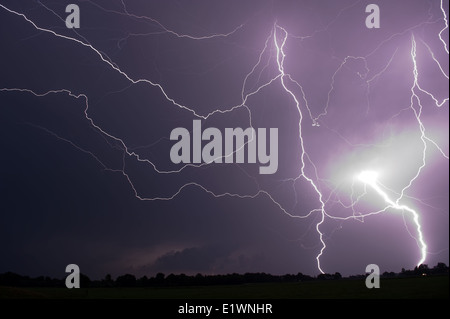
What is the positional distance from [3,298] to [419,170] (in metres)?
16.6

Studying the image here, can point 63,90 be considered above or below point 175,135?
above

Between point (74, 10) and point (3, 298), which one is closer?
point (3, 298)

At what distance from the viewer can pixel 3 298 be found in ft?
43.1
